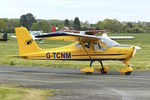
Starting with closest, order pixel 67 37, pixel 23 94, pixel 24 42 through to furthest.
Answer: pixel 23 94
pixel 67 37
pixel 24 42

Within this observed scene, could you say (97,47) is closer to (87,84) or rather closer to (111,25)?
(87,84)

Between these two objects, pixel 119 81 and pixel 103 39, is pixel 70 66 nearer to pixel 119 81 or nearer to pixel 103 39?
pixel 103 39

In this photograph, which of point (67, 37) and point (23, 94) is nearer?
point (23, 94)

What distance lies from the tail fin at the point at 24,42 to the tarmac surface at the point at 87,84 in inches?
56.3

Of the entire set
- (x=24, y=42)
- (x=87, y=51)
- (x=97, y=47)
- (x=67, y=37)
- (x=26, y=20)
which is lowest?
(x=26, y=20)

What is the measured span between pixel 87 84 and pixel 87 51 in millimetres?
4813

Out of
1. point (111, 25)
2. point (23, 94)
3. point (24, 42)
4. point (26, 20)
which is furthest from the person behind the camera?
point (26, 20)

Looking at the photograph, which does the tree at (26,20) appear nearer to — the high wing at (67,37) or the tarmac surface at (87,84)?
the high wing at (67,37)

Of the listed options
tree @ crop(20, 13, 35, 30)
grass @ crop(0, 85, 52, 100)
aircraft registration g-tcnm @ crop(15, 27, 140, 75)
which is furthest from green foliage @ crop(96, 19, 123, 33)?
grass @ crop(0, 85, 52, 100)

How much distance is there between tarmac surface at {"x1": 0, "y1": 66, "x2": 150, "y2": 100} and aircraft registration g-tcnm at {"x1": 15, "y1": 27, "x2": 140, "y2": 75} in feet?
2.93

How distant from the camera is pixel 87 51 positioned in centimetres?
2112

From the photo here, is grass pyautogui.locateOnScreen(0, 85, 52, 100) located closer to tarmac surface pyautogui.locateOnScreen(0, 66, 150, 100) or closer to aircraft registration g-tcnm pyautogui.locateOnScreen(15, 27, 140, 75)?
tarmac surface pyautogui.locateOnScreen(0, 66, 150, 100)

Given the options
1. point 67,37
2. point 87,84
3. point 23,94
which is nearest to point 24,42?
point 67,37

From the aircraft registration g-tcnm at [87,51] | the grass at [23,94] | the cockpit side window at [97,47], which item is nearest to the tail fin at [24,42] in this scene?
the aircraft registration g-tcnm at [87,51]
